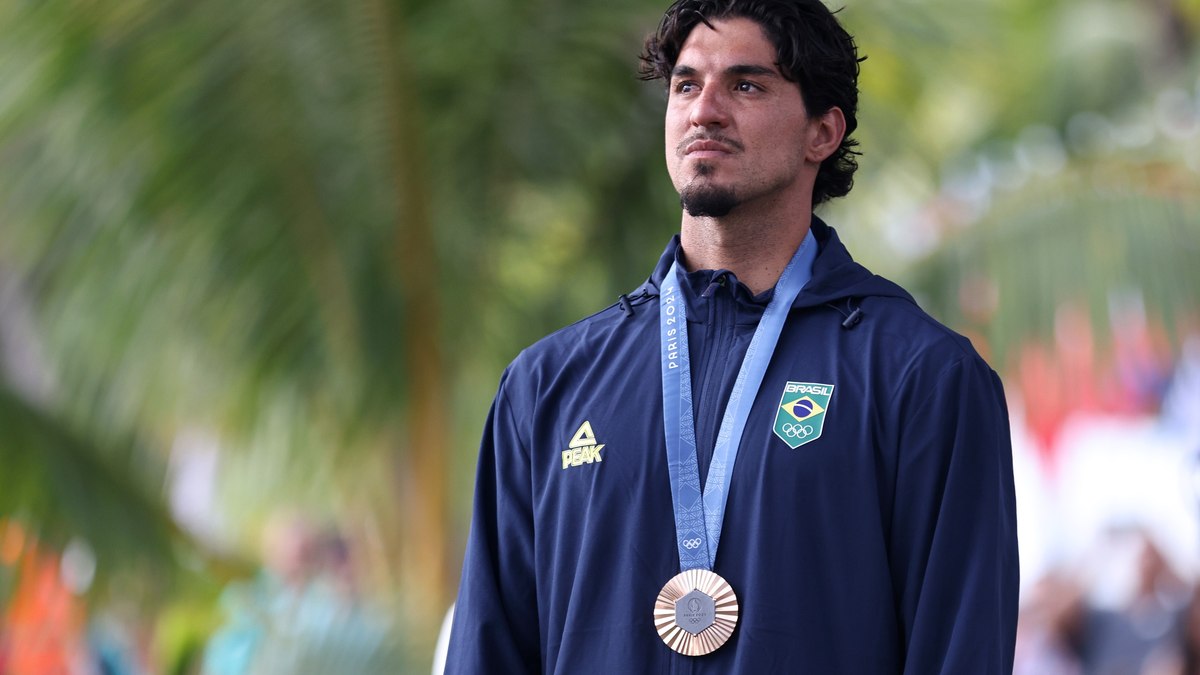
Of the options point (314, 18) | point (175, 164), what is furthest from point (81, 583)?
point (314, 18)

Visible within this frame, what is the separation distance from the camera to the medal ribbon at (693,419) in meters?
2.37

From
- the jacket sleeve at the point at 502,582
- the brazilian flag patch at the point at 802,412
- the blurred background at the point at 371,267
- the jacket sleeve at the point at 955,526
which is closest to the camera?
the jacket sleeve at the point at 955,526

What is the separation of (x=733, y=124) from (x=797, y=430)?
478 mm

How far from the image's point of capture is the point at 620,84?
752 centimetres

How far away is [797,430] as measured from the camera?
2375mm

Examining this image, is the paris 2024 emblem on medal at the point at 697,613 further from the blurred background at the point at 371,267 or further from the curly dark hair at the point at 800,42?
the blurred background at the point at 371,267

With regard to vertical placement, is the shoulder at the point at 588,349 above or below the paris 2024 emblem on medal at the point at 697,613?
above

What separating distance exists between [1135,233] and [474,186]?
2992 millimetres

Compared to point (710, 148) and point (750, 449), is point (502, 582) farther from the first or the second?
point (710, 148)

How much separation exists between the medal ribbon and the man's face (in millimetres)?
147

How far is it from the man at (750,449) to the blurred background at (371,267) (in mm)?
3416

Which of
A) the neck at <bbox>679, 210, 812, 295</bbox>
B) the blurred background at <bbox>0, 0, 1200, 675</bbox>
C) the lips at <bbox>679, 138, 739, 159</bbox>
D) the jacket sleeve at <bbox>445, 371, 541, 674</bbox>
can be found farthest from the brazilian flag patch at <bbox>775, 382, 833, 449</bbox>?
the blurred background at <bbox>0, 0, 1200, 675</bbox>

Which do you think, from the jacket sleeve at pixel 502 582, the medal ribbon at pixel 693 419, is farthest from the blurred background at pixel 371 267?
the medal ribbon at pixel 693 419

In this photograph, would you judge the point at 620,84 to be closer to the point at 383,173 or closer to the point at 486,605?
the point at 383,173
